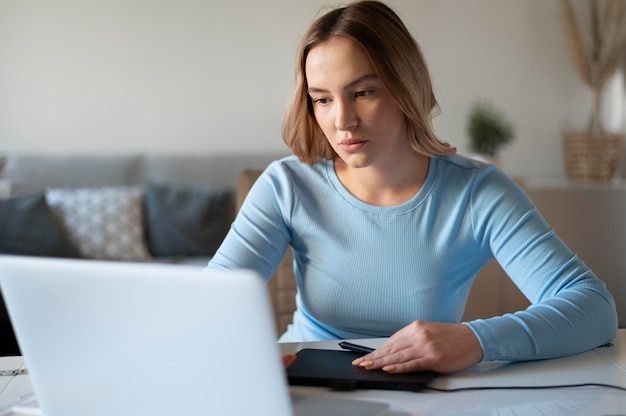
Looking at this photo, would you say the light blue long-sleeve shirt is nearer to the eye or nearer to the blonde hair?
the blonde hair

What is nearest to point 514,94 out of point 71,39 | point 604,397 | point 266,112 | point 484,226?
point 266,112

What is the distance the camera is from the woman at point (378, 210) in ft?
4.41

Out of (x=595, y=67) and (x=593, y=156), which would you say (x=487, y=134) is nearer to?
(x=593, y=156)

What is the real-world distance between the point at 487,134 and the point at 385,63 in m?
2.36

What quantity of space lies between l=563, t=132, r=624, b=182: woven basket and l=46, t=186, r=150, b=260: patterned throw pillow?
2008 millimetres

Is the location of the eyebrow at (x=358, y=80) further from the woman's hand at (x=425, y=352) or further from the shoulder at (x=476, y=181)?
the woman's hand at (x=425, y=352)

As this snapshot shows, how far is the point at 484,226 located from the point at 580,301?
0.25m

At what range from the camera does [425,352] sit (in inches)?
41.0

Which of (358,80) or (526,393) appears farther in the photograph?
(358,80)

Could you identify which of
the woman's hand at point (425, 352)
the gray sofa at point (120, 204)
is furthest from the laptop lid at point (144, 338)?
the gray sofa at point (120, 204)

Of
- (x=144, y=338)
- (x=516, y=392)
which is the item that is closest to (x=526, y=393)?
(x=516, y=392)

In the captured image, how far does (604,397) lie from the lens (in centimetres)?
95

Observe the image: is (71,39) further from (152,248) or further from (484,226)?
(484,226)

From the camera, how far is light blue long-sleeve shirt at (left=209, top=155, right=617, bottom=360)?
1.37 meters
